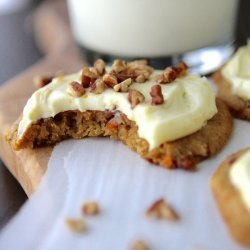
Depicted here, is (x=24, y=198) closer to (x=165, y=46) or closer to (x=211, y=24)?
(x=165, y=46)

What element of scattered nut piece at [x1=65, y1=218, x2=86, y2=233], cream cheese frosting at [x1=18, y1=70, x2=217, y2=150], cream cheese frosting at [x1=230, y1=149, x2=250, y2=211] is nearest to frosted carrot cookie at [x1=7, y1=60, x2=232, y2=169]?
cream cheese frosting at [x1=18, y1=70, x2=217, y2=150]

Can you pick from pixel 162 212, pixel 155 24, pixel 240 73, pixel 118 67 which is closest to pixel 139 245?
pixel 162 212

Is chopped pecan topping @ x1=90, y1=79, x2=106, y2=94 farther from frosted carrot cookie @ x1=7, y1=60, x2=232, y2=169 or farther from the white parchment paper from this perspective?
the white parchment paper

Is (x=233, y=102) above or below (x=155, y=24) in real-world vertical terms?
below

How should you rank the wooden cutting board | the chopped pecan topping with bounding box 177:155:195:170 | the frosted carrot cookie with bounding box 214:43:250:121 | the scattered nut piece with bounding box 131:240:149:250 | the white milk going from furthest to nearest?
the white milk, the frosted carrot cookie with bounding box 214:43:250:121, the wooden cutting board, the chopped pecan topping with bounding box 177:155:195:170, the scattered nut piece with bounding box 131:240:149:250

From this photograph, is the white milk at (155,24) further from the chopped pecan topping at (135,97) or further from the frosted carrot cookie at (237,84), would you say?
the chopped pecan topping at (135,97)

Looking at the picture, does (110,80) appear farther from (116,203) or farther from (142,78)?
(116,203)
